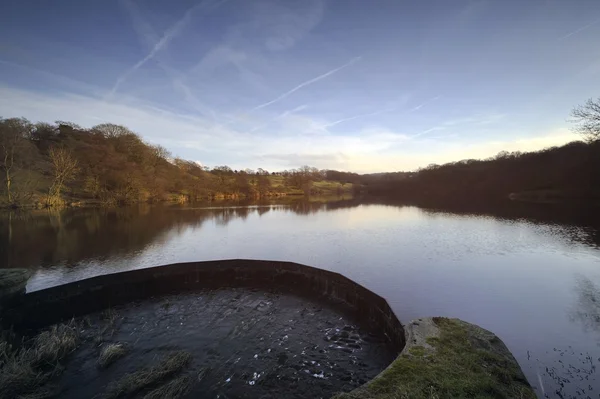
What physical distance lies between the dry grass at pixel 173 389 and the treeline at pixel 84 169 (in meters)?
47.6

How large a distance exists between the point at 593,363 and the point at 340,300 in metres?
6.70

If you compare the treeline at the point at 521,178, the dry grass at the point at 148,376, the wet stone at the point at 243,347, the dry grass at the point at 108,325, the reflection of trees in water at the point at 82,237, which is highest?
the treeline at the point at 521,178

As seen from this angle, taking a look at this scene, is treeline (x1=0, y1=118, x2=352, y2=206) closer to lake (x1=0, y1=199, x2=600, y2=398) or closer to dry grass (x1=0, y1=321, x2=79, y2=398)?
lake (x1=0, y1=199, x2=600, y2=398)

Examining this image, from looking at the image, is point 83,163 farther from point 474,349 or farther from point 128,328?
point 474,349

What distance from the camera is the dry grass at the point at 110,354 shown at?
21.9 feet

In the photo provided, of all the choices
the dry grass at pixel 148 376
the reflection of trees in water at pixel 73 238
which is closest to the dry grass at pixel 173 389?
the dry grass at pixel 148 376

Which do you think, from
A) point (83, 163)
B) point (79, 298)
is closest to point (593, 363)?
point (79, 298)

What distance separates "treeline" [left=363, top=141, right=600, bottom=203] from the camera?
54625mm

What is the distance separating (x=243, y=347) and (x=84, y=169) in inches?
2201

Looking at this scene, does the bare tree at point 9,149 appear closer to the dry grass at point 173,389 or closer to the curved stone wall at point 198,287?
the curved stone wall at point 198,287

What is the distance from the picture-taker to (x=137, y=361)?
685 centimetres

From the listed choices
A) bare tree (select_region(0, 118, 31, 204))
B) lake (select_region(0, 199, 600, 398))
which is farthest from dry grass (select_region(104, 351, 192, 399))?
bare tree (select_region(0, 118, 31, 204))

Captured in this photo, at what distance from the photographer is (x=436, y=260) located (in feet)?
51.3

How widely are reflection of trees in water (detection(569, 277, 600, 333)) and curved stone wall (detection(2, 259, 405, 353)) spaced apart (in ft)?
20.4
